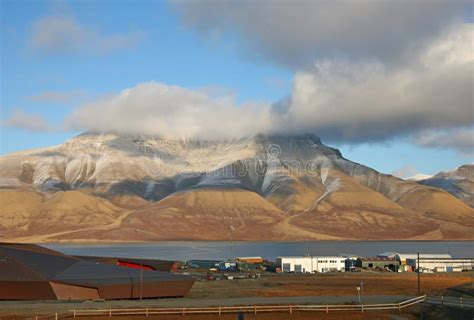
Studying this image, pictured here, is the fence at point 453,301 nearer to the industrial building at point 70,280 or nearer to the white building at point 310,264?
the industrial building at point 70,280

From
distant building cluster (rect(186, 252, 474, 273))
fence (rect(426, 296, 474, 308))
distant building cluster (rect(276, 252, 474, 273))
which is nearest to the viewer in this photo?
fence (rect(426, 296, 474, 308))

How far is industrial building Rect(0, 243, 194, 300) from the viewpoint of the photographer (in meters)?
82.8

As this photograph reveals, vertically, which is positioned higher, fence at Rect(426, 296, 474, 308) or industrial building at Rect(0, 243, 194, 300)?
industrial building at Rect(0, 243, 194, 300)

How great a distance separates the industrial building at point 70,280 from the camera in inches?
3258

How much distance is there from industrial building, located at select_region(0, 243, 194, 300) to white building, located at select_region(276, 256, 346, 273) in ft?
228

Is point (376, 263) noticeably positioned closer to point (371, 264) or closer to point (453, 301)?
point (371, 264)

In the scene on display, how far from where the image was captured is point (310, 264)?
160 meters

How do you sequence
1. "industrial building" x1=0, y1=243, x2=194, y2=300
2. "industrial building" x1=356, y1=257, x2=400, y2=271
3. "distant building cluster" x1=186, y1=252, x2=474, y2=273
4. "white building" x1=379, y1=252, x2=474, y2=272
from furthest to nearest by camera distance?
"industrial building" x1=356, y1=257, x2=400, y2=271 < "white building" x1=379, y1=252, x2=474, y2=272 < "distant building cluster" x1=186, y1=252, x2=474, y2=273 < "industrial building" x1=0, y1=243, x2=194, y2=300

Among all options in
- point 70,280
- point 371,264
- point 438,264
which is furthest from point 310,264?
point 70,280

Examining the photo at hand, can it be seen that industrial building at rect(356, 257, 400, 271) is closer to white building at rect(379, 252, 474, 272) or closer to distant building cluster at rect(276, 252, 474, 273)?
distant building cluster at rect(276, 252, 474, 273)

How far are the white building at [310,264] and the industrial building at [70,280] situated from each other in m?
69.6

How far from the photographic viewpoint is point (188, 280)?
3538 inches

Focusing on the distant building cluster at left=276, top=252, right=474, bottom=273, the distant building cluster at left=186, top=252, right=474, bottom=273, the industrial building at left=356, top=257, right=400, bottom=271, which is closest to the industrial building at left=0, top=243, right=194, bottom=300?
the distant building cluster at left=186, top=252, right=474, bottom=273

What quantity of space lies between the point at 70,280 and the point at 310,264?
8438 centimetres
